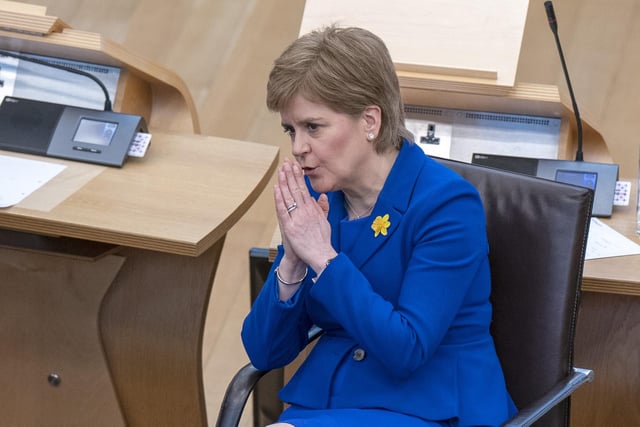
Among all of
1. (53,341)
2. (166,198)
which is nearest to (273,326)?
(166,198)

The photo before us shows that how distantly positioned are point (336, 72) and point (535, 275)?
18.4 inches

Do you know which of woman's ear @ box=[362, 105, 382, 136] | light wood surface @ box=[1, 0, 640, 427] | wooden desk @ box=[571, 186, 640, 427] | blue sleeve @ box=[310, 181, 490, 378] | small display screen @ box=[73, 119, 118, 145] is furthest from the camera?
light wood surface @ box=[1, 0, 640, 427]

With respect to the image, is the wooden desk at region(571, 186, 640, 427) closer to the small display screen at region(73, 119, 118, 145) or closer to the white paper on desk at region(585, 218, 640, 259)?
the white paper on desk at region(585, 218, 640, 259)

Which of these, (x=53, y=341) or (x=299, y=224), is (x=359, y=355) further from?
(x=53, y=341)

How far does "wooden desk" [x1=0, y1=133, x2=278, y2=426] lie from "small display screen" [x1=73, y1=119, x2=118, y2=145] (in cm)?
8

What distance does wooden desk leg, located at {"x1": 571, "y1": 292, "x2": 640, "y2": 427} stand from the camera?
220 centimetres

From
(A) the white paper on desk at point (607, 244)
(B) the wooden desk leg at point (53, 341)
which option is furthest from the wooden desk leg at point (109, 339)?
(A) the white paper on desk at point (607, 244)

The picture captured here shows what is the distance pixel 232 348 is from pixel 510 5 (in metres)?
1.28

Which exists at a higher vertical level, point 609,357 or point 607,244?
point 607,244

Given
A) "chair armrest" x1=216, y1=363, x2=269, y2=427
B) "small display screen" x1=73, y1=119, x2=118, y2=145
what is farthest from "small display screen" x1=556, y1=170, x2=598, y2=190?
"small display screen" x1=73, y1=119, x2=118, y2=145

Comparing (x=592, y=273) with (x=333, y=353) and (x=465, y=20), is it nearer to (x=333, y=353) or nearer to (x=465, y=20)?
(x=333, y=353)

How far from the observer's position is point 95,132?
233cm

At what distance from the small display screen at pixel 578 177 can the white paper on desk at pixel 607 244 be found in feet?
0.39

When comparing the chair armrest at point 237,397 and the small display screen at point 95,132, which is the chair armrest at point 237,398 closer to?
the chair armrest at point 237,397
